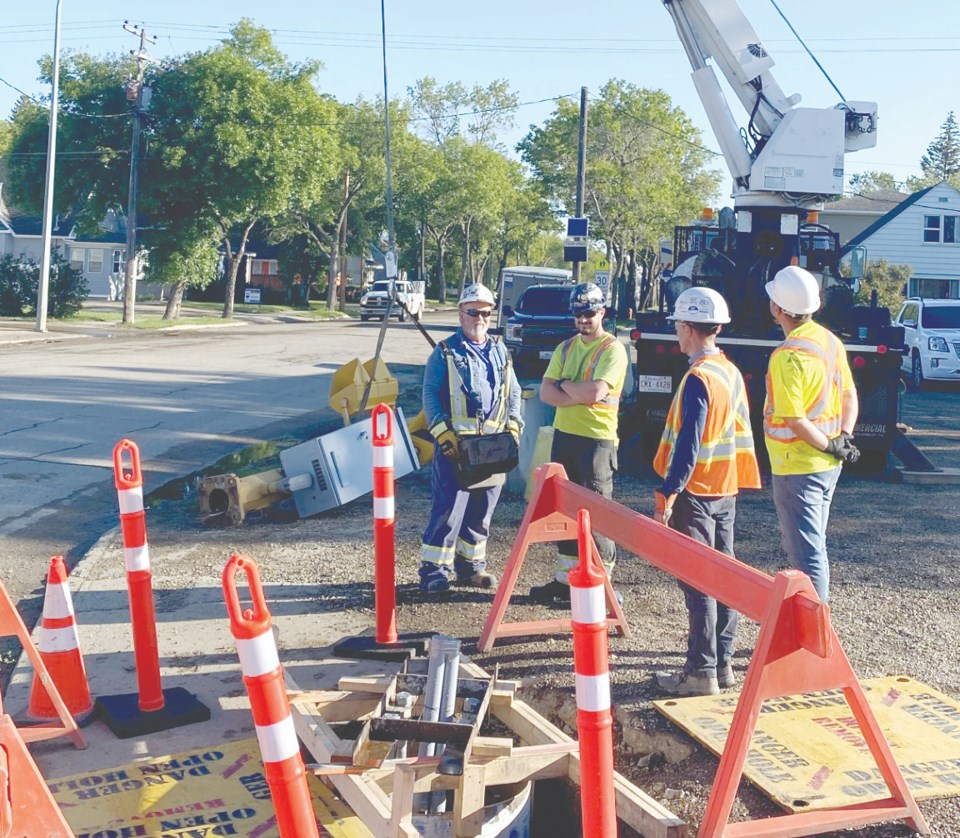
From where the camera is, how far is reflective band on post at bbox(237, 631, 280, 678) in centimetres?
299

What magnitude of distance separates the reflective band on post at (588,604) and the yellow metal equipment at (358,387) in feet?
26.3

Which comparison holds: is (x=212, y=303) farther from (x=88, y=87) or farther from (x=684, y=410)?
(x=684, y=410)

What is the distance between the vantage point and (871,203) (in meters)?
60.5

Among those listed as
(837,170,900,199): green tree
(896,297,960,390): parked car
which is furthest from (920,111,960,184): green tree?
(896,297,960,390): parked car

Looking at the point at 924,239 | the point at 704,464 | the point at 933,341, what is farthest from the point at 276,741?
the point at 924,239

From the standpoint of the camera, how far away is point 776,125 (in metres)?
12.7

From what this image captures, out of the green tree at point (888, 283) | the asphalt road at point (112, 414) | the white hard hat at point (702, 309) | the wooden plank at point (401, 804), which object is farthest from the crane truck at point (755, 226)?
the green tree at point (888, 283)

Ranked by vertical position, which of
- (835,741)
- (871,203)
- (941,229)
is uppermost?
(871,203)

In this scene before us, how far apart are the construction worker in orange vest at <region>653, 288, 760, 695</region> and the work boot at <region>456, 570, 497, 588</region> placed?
5.85 feet

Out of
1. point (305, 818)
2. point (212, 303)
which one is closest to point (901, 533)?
point (305, 818)

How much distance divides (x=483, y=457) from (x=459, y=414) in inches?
13.4

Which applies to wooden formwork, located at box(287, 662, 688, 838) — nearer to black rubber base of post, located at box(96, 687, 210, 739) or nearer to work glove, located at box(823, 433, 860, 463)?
black rubber base of post, located at box(96, 687, 210, 739)

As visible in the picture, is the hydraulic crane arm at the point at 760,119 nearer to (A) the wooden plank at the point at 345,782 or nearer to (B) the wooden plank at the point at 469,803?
(A) the wooden plank at the point at 345,782

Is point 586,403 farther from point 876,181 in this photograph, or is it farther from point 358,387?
point 876,181
